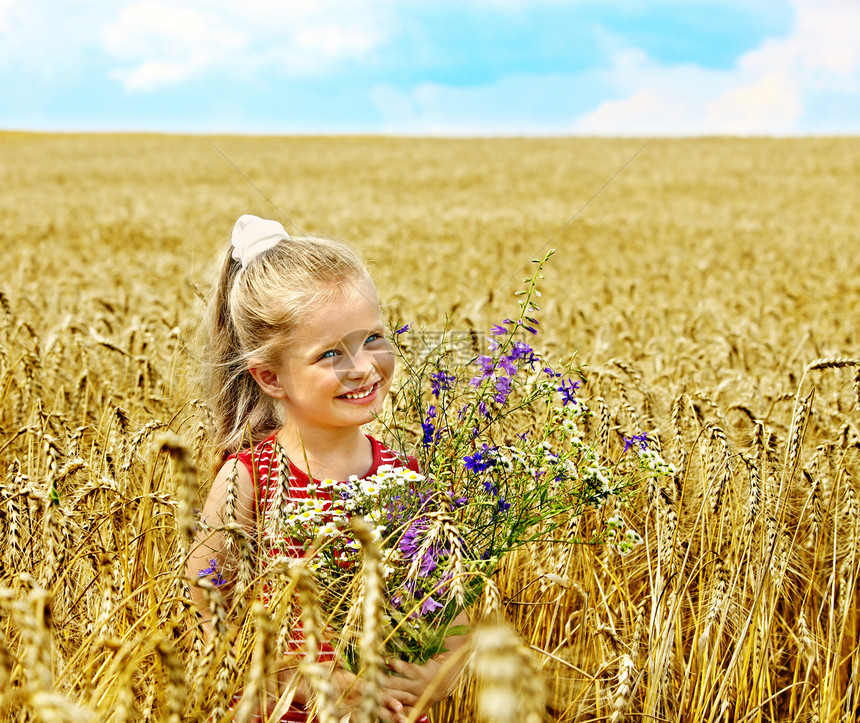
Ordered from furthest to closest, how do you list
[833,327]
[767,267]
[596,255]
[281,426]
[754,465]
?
[596,255], [767,267], [833,327], [281,426], [754,465]

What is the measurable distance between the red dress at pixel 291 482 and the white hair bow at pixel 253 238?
19.0 inches

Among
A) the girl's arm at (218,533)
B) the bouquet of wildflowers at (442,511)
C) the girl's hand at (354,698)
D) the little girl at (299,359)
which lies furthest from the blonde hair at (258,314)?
the girl's hand at (354,698)

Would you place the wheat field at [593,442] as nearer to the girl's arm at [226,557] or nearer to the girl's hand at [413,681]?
the girl's arm at [226,557]

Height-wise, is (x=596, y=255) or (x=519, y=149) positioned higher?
(x=519, y=149)

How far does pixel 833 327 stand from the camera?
5570 millimetres

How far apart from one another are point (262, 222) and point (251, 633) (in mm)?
1037

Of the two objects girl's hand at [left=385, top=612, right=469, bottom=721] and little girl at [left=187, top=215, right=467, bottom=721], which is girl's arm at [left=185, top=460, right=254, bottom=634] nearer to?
little girl at [left=187, top=215, right=467, bottom=721]

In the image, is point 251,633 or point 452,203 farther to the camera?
point 452,203

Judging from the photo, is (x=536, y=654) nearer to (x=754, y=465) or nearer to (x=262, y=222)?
(x=754, y=465)

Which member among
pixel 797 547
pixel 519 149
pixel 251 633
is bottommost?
pixel 797 547

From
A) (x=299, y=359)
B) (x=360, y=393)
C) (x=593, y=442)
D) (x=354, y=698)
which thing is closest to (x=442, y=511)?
(x=354, y=698)

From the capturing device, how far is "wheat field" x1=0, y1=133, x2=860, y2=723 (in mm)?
1410

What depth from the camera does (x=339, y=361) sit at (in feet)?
5.73

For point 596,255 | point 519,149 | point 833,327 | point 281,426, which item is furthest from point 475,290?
point 519,149
